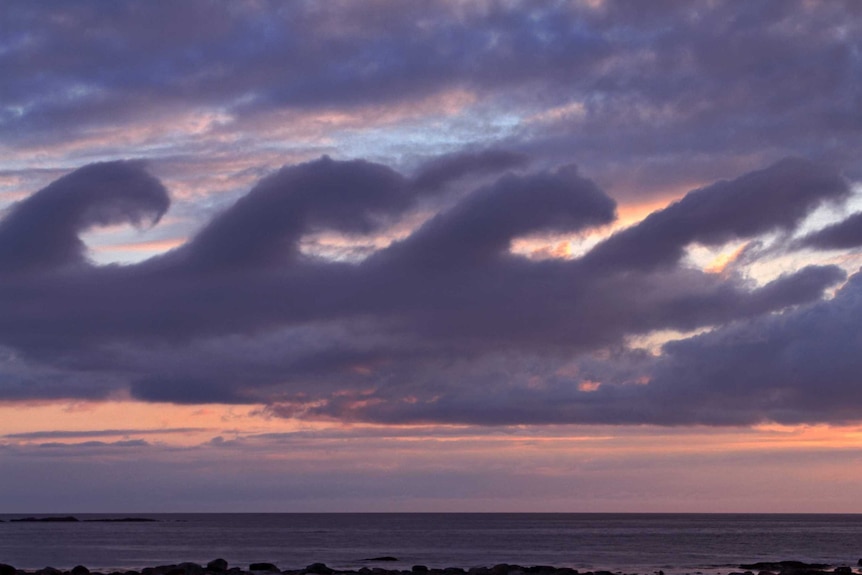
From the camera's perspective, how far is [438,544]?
466 ft

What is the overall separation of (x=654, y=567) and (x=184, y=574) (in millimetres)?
41738

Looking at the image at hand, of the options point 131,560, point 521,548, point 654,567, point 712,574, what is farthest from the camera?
point 521,548

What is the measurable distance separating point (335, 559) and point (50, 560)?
2765 cm

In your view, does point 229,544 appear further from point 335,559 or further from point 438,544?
point 335,559

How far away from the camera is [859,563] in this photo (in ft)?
287

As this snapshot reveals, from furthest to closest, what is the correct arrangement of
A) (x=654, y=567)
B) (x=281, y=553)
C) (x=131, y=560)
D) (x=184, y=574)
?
(x=281, y=553), (x=131, y=560), (x=654, y=567), (x=184, y=574)

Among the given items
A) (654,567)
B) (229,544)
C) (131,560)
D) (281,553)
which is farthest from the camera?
(229,544)

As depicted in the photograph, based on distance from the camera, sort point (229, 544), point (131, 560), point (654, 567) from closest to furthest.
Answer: point (654, 567) → point (131, 560) → point (229, 544)

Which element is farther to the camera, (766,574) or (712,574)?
(712,574)

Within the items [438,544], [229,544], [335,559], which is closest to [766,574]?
[335,559]

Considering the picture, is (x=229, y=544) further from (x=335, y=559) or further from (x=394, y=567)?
(x=394, y=567)

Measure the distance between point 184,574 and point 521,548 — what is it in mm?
72641

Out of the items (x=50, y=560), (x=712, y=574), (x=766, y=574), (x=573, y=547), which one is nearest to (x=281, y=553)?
(x=50, y=560)

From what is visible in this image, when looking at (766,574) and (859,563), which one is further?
(859,563)
